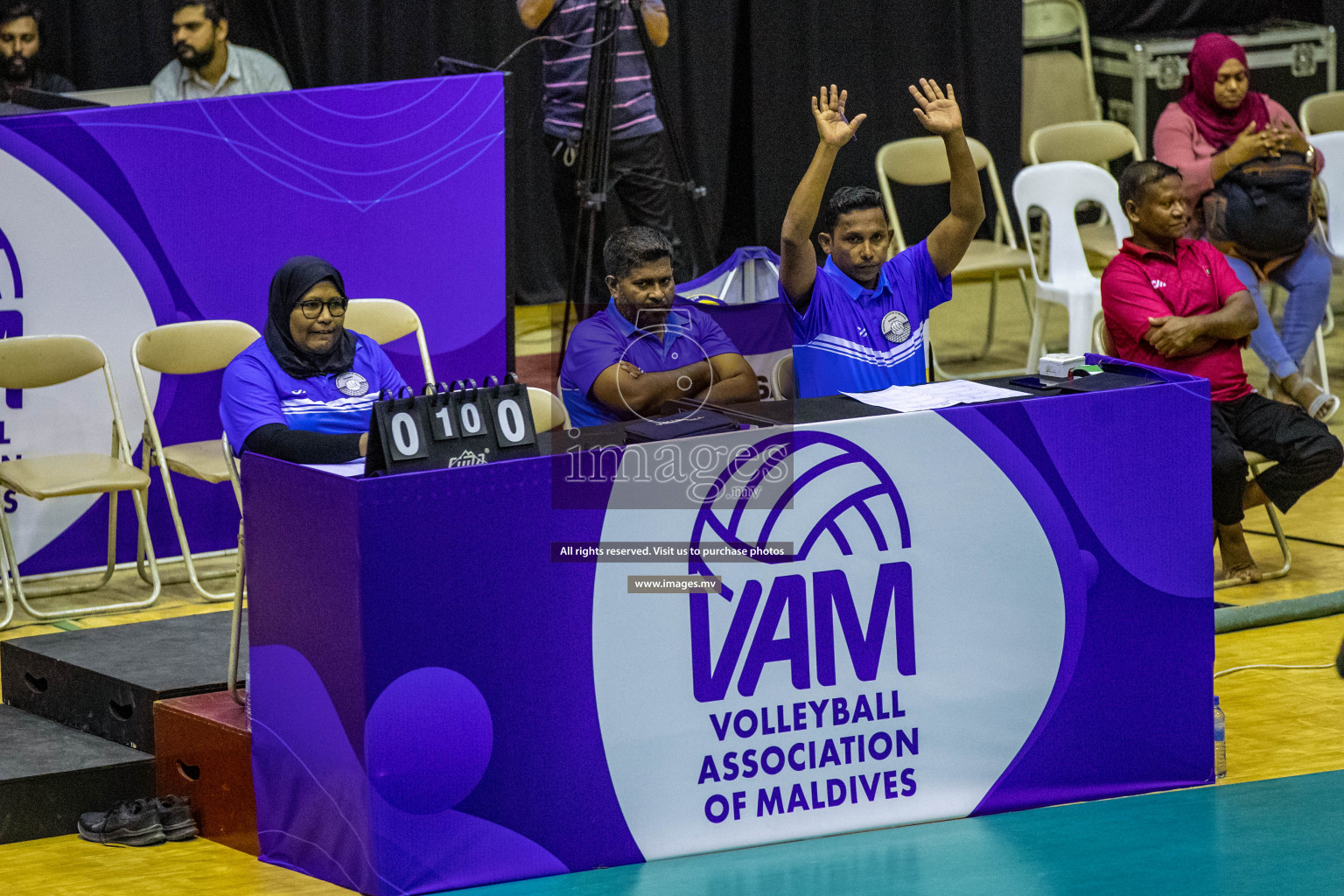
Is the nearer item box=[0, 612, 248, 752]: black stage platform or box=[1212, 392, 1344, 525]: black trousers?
box=[0, 612, 248, 752]: black stage platform

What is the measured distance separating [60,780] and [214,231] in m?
2.24

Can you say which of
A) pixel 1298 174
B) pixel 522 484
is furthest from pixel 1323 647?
pixel 522 484

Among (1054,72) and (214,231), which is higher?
(1054,72)

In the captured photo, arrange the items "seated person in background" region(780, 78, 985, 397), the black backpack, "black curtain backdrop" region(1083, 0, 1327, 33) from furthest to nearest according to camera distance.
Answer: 1. "black curtain backdrop" region(1083, 0, 1327, 33)
2. the black backpack
3. "seated person in background" region(780, 78, 985, 397)

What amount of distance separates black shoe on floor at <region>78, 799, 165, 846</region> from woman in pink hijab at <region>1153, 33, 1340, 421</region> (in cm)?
387

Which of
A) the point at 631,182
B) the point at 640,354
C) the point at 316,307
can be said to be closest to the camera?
the point at 316,307

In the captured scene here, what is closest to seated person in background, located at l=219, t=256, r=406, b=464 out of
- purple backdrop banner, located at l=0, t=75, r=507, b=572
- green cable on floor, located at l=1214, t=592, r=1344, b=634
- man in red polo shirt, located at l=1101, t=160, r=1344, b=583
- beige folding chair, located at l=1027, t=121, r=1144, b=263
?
purple backdrop banner, located at l=0, t=75, r=507, b=572

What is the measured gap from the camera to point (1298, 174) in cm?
641

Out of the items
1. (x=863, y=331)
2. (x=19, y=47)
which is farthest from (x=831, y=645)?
(x=19, y=47)

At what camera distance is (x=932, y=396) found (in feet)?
12.6

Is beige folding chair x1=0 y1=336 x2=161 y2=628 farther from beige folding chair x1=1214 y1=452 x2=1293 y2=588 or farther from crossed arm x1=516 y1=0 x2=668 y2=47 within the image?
beige folding chair x1=1214 y1=452 x2=1293 y2=588

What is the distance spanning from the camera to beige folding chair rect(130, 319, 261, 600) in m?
5.54

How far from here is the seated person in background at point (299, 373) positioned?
4188 millimetres

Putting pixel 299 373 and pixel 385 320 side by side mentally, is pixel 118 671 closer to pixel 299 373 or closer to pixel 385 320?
pixel 299 373
